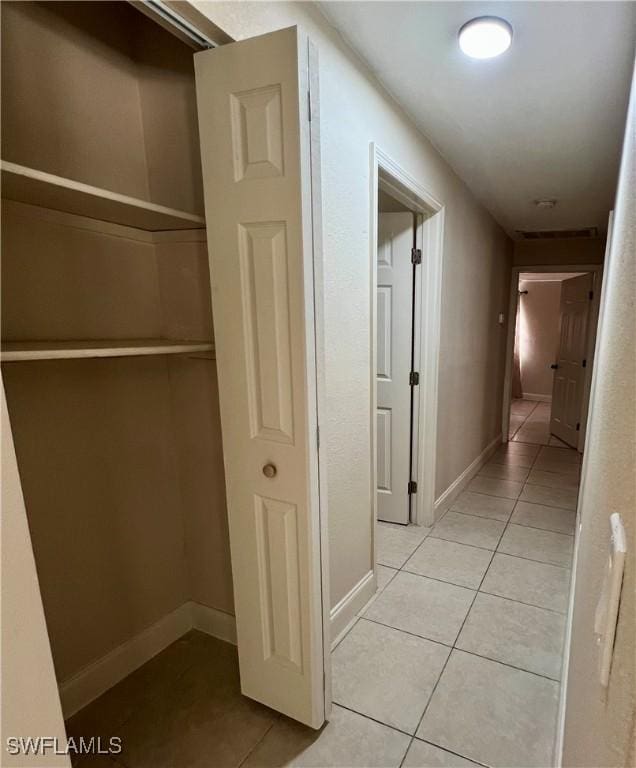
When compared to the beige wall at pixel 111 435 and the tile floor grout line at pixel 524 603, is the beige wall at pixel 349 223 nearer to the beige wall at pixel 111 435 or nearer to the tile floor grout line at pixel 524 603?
the beige wall at pixel 111 435

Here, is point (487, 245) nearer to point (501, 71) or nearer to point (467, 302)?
point (467, 302)

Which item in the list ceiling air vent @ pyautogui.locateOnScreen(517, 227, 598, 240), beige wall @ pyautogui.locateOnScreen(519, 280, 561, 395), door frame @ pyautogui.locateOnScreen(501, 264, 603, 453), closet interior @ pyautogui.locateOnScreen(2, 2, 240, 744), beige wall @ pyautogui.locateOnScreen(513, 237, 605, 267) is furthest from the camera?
beige wall @ pyautogui.locateOnScreen(519, 280, 561, 395)

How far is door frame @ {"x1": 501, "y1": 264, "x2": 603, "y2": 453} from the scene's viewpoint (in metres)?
4.46

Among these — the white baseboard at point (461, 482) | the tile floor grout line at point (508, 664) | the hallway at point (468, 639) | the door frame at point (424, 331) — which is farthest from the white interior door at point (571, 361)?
the tile floor grout line at point (508, 664)

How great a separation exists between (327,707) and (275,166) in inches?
70.6

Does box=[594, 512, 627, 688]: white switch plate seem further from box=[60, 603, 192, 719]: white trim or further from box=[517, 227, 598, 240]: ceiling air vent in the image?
box=[517, 227, 598, 240]: ceiling air vent

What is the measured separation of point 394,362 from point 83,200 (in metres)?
2.05

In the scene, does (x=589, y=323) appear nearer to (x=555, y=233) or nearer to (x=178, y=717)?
(x=555, y=233)

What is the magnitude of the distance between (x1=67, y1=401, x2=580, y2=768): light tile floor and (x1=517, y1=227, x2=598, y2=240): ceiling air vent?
3263 mm

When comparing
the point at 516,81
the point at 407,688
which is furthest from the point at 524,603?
the point at 516,81

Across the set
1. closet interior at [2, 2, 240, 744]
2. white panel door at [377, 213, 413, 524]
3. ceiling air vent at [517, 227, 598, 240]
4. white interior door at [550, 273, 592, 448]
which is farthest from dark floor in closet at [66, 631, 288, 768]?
ceiling air vent at [517, 227, 598, 240]

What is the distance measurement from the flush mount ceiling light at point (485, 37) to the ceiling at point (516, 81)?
0.02 metres

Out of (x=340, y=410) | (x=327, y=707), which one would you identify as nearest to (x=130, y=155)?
(x=340, y=410)

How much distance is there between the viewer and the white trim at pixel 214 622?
6.32 feet
